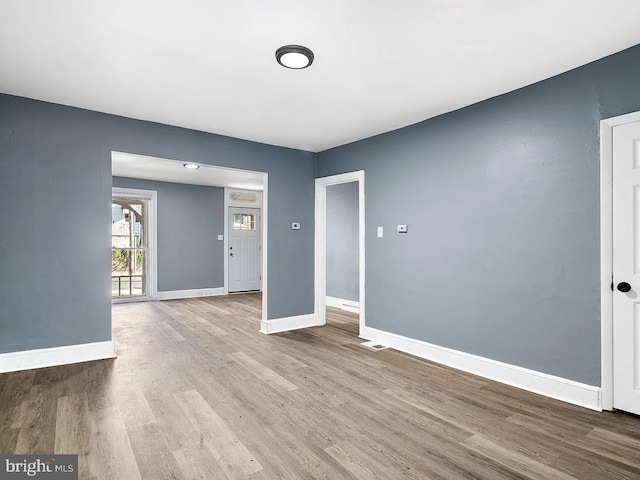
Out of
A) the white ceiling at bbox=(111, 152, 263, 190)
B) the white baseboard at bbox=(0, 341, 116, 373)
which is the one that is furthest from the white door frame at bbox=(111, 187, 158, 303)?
the white baseboard at bbox=(0, 341, 116, 373)

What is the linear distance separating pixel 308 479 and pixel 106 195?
3394 millimetres

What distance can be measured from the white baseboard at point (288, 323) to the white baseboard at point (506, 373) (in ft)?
4.18

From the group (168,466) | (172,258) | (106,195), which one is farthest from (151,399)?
(172,258)

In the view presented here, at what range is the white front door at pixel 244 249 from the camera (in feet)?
27.4

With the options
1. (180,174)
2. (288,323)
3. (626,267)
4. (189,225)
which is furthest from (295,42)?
(189,225)

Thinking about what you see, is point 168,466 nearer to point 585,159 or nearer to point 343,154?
point 585,159

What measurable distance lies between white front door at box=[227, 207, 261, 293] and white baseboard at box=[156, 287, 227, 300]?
0.34 meters

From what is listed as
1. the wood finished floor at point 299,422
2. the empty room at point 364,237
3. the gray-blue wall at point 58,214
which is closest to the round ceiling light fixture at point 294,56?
the empty room at point 364,237

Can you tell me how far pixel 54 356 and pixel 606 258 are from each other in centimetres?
490

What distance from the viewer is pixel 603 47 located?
242cm

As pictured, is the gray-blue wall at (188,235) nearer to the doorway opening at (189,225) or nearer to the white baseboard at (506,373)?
the doorway opening at (189,225)

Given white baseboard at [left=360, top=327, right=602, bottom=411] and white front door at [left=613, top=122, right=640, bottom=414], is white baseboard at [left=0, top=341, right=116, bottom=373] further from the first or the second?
white front door at [left=613, top=122, right=640, bottom=414]

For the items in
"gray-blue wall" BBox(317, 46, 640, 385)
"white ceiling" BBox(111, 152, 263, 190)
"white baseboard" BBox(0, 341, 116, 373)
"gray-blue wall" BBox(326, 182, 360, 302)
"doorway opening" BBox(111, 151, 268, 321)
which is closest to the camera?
"gray-blue wall" BBox(317, 46, 640, 385)

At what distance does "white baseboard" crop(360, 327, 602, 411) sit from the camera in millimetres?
2650
